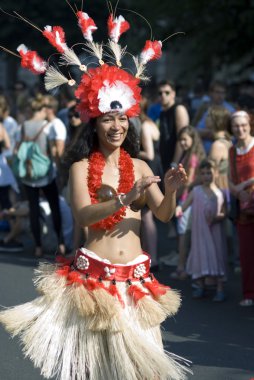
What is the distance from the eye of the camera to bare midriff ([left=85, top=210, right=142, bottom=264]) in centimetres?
552

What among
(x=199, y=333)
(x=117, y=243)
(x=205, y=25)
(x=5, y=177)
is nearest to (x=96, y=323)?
(x=117, y=243)

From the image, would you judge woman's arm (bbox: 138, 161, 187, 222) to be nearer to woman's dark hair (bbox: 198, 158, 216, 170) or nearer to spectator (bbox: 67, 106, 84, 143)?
woman's dark hair (bbox: 198, 158, 216, 170)

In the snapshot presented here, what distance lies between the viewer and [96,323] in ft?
17.5

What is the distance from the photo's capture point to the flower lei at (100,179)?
5527mm

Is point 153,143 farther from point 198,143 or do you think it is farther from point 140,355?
point 140,355

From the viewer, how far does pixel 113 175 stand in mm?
5668

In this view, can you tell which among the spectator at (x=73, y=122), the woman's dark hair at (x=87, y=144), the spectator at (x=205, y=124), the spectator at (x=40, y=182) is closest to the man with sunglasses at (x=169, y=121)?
the spectator at (x=205, y=124)

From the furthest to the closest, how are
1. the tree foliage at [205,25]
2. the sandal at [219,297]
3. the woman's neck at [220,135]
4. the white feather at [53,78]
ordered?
the tree foliage at [205,25] < the woman's neck at [220,135] < the sandal at [219,297] < the white feather at [53,78]

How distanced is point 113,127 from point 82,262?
2.42 ft

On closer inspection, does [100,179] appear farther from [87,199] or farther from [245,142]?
[245,142]

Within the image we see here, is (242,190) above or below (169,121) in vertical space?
below

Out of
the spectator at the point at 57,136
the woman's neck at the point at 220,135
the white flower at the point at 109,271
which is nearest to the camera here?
the white flower at the point at 109,271

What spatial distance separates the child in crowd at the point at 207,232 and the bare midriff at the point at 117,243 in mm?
4082

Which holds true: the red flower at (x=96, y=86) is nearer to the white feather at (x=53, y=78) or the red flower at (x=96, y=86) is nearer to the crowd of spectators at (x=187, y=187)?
the white feather at (x=53, y=78)
